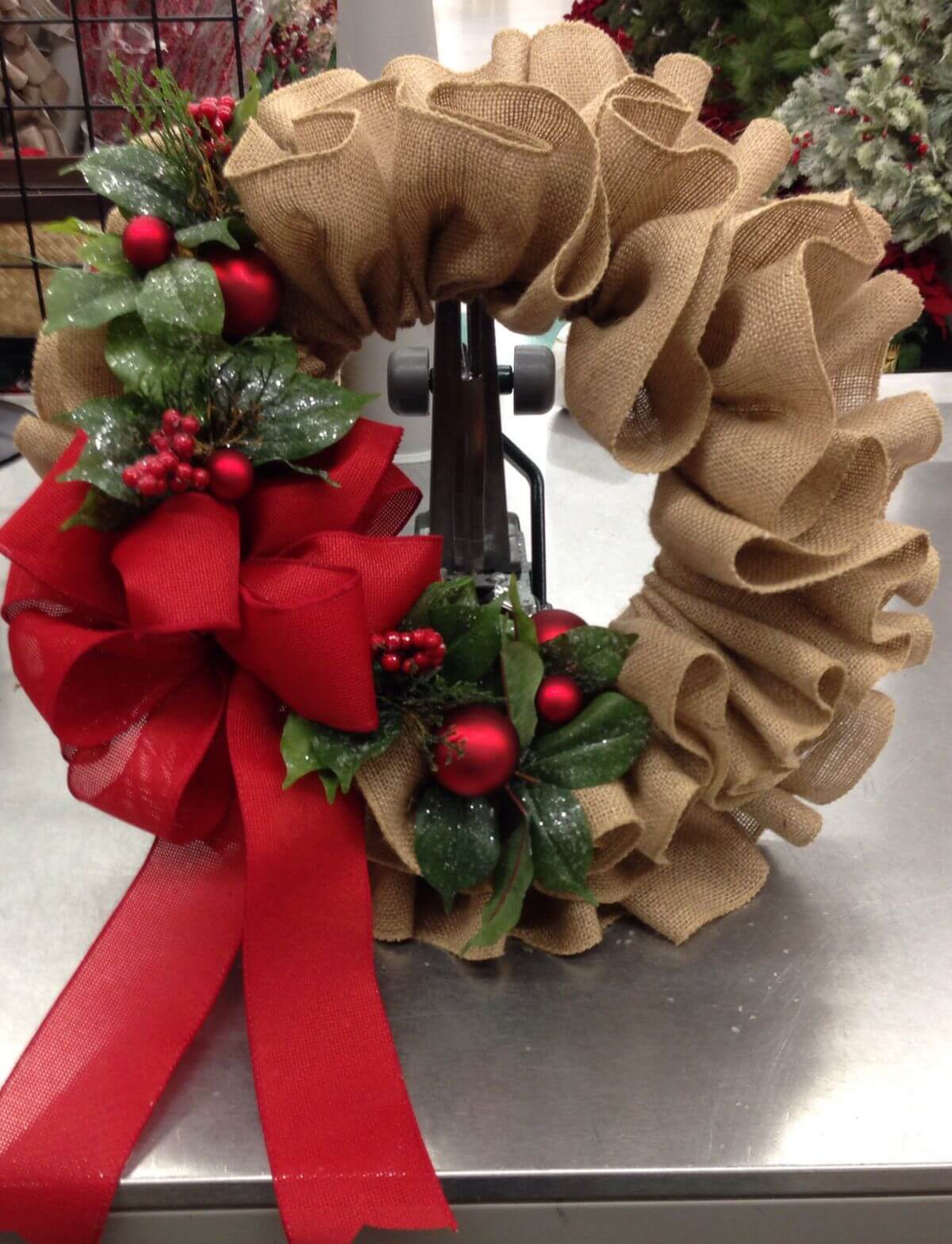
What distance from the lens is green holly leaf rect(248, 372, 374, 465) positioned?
0.38 m

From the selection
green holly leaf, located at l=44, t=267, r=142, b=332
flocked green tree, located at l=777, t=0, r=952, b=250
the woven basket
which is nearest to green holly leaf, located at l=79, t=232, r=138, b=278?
green holly leaf, located at l=44, t=267, r=142, b=332

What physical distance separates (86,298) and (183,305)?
33mm

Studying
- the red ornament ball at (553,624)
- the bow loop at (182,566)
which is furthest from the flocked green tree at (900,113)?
the bow loop at (182,566)

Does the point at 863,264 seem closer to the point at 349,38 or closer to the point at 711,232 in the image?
the point at 711,232

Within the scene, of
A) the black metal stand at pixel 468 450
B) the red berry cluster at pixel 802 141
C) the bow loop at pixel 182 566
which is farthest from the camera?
the red berry cluster at pixel 802 141

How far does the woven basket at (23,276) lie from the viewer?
836 mm

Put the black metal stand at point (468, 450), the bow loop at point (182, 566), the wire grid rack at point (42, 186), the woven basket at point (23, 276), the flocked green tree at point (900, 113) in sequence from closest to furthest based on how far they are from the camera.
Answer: the bow loop at point (182, 566) < the black metal stand at point (468, 450) < the wire grid rack at point (42, 186) < the woven basket at point (23, 276) < the flocked green tree at point (900, 113)

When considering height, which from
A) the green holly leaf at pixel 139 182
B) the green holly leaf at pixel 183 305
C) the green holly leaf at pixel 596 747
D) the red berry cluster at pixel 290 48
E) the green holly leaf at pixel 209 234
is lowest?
the green holly leaf at pixel 596 747

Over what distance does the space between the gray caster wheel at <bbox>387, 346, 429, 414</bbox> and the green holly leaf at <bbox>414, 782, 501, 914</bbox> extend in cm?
18

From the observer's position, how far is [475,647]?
0.40 meters

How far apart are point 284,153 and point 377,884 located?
26 centimetres

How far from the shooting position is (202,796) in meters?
0.40

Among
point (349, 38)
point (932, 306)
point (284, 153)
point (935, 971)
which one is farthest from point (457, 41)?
point (935, 971)

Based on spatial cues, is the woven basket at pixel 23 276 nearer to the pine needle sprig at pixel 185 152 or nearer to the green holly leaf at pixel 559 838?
the pine needle sprig at pixel 185 152
